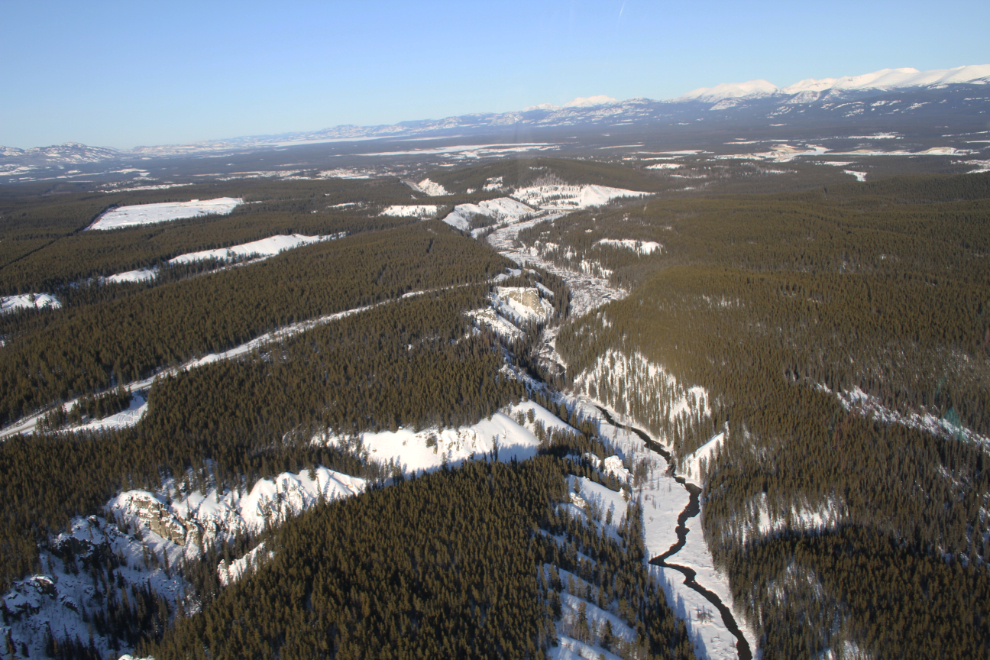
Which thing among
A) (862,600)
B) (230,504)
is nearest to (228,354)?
(230,504)

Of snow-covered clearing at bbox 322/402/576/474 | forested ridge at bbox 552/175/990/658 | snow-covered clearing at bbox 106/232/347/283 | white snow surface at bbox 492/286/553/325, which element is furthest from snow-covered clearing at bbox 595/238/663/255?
snow-covered clearing at bbox 322/402/576/474

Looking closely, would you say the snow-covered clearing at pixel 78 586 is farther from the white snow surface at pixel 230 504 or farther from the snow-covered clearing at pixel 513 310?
the snow-covered clearing at pixel 513 310

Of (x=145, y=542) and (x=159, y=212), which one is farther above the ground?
(x=159, y=212)

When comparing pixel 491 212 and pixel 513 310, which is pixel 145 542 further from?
pixel 491 212

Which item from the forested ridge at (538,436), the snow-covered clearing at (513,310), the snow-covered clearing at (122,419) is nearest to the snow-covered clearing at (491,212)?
the forested ridge at (538,436)

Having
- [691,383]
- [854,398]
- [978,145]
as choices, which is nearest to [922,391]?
[854,398]

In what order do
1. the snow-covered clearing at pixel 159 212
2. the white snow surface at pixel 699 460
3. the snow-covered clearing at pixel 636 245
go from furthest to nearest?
the snow-covered clearing at pixel 159 212, the snow-covered clearing at pixel 636 245, the white snow surface at pixel 699 460
